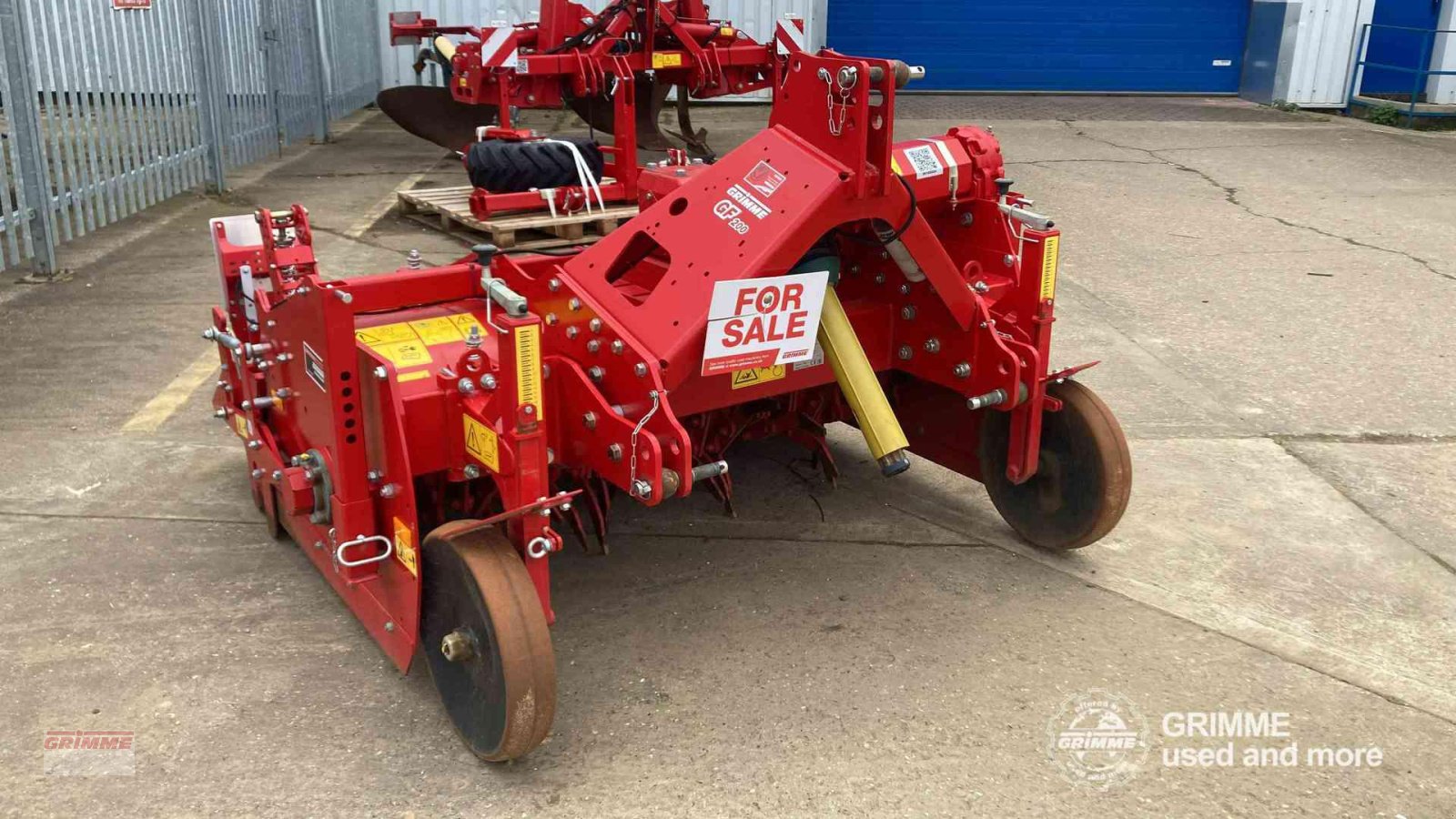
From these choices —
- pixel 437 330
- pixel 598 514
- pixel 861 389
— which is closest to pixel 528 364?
pixel 437 330

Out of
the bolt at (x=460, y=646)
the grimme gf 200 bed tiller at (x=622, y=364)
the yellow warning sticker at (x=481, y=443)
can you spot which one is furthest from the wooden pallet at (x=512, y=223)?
the bolt at (x=460, y=646)

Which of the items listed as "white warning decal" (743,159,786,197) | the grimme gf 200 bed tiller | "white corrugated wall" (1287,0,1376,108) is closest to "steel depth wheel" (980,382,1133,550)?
the grimme gf 200 bed tiller

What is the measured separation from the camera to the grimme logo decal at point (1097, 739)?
2.78 metres

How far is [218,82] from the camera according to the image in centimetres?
936

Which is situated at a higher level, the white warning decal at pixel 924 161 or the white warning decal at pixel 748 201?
the white warning decal at pixel 924 161

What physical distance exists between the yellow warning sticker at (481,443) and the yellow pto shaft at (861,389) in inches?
39.2

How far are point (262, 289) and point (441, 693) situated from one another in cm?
136

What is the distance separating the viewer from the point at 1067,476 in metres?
3.66

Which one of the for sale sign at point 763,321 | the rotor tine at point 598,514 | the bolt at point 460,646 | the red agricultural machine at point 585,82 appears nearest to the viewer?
the bolt at point 460,646

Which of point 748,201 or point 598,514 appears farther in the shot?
point 598,514

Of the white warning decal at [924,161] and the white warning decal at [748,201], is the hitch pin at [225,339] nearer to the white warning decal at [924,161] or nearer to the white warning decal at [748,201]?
the white warning decal at [748,201]

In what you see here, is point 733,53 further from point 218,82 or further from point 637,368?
point 637,368

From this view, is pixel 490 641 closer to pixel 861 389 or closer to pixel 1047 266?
pixel 861 389

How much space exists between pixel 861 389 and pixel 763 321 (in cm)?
40
